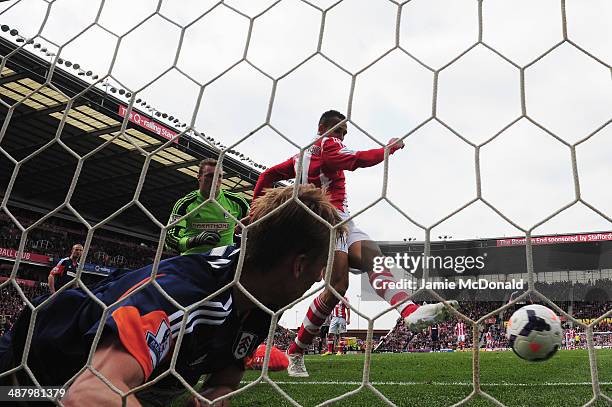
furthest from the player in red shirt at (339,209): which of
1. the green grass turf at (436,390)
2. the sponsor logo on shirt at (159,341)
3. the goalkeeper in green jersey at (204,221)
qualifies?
the sponsor logo on shirt at (159,341)

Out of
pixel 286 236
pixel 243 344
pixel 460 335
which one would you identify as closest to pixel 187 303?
pixel 286 236

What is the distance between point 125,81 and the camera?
1.32 meters

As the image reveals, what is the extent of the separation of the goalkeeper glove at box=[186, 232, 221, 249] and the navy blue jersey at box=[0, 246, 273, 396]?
1265 millimetres

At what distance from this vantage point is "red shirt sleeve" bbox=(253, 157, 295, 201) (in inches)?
79.3

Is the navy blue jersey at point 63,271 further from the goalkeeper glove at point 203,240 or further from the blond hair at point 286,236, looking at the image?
the blond hair at point 286,236

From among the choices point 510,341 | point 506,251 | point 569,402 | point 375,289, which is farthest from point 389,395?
point 506,251

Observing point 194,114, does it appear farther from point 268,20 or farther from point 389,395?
point 389,395

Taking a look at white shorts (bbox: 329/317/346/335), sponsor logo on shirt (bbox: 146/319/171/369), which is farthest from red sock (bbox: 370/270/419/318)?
white shorts (bbox: 329/317/346/335)

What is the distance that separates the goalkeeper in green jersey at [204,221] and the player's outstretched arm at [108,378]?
1.62m

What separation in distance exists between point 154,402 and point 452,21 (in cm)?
107

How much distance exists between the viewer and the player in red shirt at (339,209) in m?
1.74

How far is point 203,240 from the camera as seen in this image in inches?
95.8

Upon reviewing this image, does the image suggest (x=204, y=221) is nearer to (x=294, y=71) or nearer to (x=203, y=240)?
(x=203, y=240)

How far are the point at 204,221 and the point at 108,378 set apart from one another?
6.12 ft
